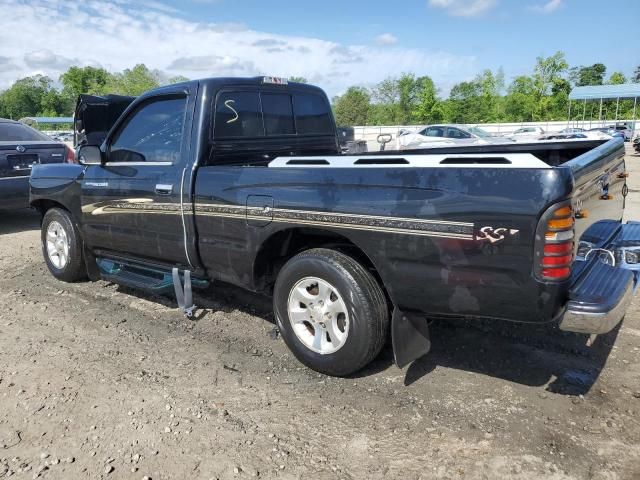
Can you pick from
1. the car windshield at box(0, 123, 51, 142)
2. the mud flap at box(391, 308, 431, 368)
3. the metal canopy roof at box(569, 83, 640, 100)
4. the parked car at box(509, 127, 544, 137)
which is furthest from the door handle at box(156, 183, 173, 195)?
the metal canopy roof at box(569, 83, 640, 100)

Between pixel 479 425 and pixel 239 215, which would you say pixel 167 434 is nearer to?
pixel 239 215

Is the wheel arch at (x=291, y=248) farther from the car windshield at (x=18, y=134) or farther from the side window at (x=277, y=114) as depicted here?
the car windshield at (x=18, y=134)

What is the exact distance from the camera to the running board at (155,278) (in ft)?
14.3

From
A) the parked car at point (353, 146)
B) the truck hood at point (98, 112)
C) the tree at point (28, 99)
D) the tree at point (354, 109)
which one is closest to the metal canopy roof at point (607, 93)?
the tree at point (354, 109)

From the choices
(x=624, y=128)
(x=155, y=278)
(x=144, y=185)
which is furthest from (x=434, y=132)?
(x=624, y=128)

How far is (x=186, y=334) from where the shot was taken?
14.3 ft

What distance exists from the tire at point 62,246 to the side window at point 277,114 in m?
2.36

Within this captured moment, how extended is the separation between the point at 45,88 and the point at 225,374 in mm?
116180

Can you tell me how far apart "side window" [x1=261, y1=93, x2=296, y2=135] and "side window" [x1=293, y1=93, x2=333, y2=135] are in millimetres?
92

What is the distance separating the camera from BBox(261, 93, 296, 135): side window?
4.55 m

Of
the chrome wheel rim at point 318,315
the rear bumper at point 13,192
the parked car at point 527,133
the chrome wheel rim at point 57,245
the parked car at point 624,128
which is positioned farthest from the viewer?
the parked car at point 624,128

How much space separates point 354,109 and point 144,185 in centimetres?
6927

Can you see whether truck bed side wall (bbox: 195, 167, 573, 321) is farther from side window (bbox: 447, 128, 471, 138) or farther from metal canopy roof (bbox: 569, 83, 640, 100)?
metal canopy roof (bbox: 569, 83, 640, 100)

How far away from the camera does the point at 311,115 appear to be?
5.04 metres
